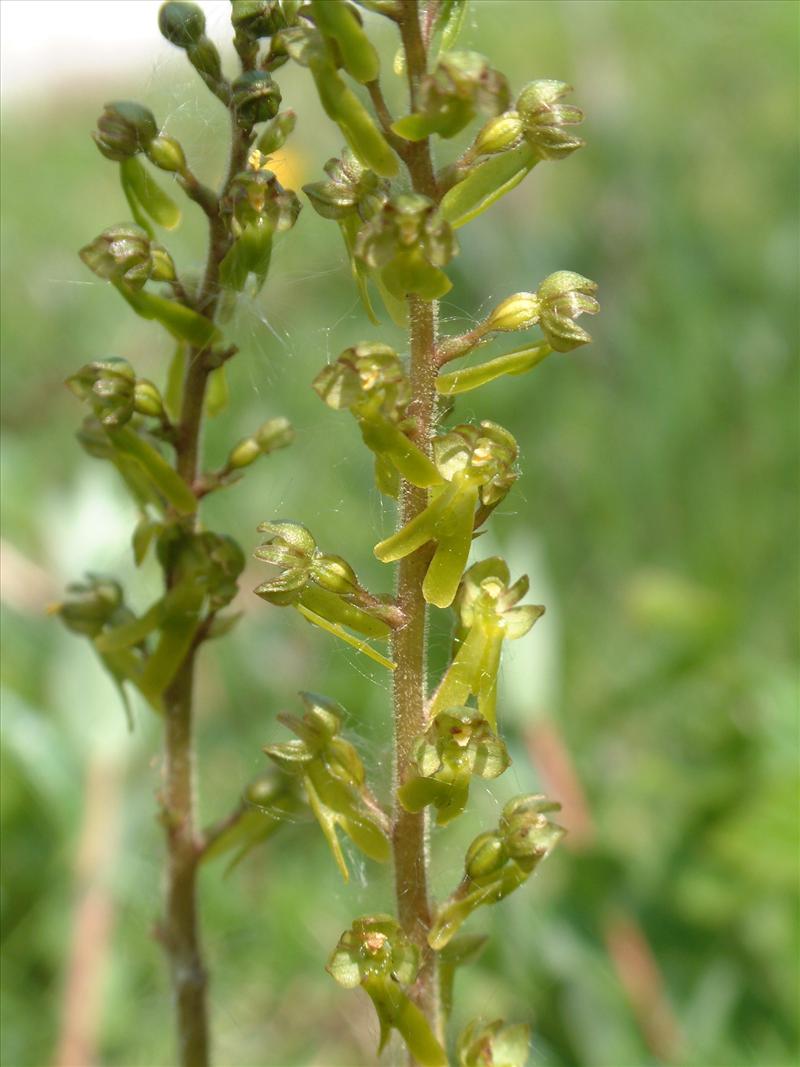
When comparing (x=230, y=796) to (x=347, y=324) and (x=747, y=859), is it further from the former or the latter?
(x=347, y=324)

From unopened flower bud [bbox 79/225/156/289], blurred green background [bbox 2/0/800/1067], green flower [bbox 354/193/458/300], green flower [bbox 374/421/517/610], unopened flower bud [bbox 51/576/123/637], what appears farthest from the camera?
blurred green background [bbox 2/0/800/1067]

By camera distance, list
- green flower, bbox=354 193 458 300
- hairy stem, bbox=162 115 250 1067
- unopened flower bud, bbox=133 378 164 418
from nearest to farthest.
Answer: green flower, bbox=354 193 458 300 < unopened flower bud, bbox=133 378 164 418 < hairy stem, bbox=162 115 250 1067

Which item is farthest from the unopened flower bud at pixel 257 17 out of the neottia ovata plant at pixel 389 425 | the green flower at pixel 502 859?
the green flower at pixel 502 859

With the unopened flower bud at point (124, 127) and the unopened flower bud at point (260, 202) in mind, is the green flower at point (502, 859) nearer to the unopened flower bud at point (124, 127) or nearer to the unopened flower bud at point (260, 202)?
the unopened flower bud at point (260, 202)

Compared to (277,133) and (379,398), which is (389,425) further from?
(277,133)

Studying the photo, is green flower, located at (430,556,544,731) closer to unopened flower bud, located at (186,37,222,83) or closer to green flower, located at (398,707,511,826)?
green flower, located at (398,707,511,826)

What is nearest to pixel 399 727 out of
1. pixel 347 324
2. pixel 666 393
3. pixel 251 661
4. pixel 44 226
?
pixel 251 661

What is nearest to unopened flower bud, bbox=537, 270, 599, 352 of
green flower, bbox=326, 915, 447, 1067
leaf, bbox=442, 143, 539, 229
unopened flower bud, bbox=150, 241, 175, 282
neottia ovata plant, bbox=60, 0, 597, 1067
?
neottia ovata plant, bbox=60, 0, 597, 1067
